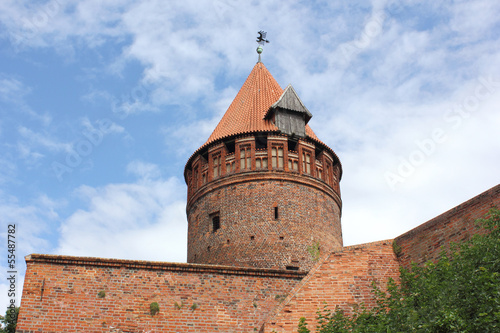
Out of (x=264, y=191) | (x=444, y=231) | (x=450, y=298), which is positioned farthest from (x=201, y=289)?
(x=450, y=298)

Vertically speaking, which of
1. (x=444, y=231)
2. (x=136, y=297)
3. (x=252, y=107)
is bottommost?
(x=136, y=297)

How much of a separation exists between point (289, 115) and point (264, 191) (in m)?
3.33

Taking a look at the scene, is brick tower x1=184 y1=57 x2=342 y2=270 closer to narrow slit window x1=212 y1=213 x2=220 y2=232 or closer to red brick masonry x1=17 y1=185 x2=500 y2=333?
narrow slit window x1=212 y1=213 x2=220 y2=232

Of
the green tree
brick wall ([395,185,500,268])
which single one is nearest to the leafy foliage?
brick wall ([395,185,500,268])

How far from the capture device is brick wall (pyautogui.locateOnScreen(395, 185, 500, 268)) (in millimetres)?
12805

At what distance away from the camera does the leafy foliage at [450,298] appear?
364 inches

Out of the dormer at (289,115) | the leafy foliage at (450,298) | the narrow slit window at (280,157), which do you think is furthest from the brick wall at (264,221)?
the leafy foliage at (450,298)

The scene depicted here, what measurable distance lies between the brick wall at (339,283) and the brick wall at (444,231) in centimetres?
45

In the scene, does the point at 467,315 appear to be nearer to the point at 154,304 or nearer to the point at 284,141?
the point at 154,304

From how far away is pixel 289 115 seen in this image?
2130 centimetres

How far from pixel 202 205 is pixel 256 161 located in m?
2.52

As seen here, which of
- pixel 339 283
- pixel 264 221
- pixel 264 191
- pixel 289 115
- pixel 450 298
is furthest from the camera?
pixel 289 115

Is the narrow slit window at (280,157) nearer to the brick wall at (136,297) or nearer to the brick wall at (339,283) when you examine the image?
the brick wall at (136,297)

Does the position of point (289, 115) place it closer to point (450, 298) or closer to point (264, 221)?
point (264, 221)
